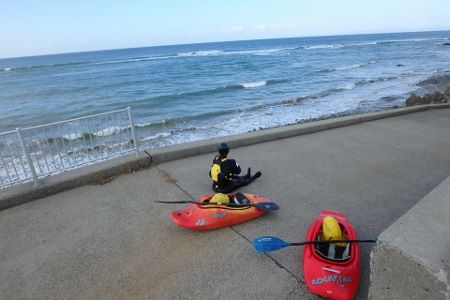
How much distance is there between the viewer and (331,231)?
10.3ft

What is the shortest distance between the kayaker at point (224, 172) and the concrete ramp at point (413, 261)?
2.49 m

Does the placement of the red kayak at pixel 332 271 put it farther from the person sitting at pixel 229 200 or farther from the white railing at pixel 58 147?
the white railing at pixel 58 147

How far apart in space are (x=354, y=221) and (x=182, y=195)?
2464mm

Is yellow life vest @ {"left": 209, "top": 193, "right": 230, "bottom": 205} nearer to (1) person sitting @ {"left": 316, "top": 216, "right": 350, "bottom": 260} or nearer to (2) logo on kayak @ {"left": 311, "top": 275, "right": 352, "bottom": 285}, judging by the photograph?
(1) person sitting @ {"left": 316, "top": 216, "right": 350, "bottom": 260}

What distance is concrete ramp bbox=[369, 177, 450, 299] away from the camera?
81.6 inches

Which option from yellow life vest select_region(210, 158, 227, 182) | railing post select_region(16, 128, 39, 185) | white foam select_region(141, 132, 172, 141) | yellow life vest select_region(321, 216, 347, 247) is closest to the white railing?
railing post select_region(16, 128, 39, 185)

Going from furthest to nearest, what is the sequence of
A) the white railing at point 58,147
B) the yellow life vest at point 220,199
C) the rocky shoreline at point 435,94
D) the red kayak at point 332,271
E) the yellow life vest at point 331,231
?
the rocky shoreline at point 435,94
the white railing at point 58,147
the yellow life vest at point 220,199
the yellow life vest at point 331,231
the red kayak at point 332,271

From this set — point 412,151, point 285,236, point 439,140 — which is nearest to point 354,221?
point 285,236

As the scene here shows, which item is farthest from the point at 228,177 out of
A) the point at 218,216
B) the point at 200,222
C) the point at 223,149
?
the point at 200,222

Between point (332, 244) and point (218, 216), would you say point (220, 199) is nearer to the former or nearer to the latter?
point (218, 216)

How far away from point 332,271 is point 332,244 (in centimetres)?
42

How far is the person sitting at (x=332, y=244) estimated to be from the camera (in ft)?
10.1

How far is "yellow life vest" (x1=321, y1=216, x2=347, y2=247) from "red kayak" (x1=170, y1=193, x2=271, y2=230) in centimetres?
100

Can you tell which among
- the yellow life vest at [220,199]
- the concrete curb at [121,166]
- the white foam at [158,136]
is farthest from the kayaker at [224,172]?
the white foam at [158,136]
